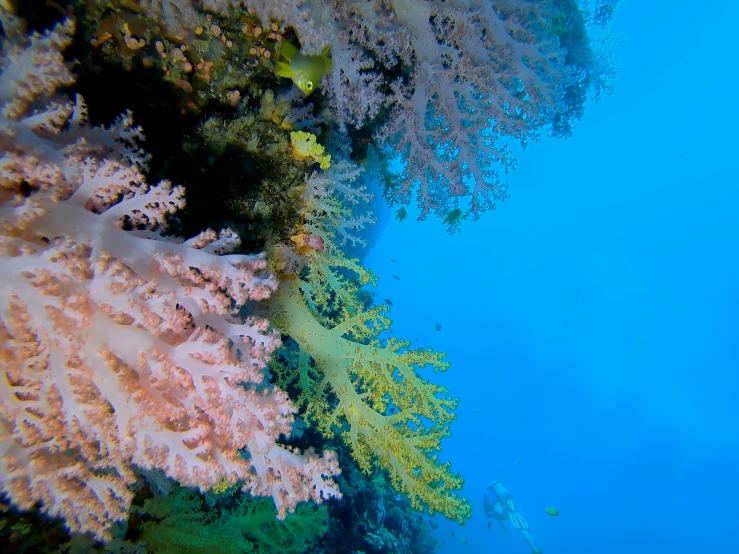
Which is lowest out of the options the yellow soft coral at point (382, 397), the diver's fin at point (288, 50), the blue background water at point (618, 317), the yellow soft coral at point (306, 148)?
the yellow soft coral at point (382, 397)

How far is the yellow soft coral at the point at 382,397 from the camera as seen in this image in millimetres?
2936

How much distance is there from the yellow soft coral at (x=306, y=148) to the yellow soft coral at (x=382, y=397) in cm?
95

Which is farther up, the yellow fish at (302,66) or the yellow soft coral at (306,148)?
the yellow fish at (302,66)

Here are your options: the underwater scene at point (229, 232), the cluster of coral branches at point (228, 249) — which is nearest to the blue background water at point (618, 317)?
the underwater scene at point (229, 232)

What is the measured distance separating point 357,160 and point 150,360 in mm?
2887

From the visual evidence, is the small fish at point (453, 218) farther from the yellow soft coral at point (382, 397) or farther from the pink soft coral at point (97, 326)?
the pink soft coral at point (97, 326)

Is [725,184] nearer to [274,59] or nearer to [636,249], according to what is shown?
[636,249]

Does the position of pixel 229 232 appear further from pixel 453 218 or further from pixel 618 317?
pixel 618 317

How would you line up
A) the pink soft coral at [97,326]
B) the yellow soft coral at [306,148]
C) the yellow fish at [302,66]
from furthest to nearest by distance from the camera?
the yellow soft coral at [306,148]
the yellow fish at [302,66]
the pink soft coral at [97,326]

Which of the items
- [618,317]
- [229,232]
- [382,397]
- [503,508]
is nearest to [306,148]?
[229,232]

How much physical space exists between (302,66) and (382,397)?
8.11ft

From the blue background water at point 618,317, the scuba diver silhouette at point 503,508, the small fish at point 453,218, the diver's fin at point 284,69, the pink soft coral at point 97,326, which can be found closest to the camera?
the pink soft coral at point 97,326

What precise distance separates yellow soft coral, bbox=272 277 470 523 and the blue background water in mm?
61963

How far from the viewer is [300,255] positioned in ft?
10.0
